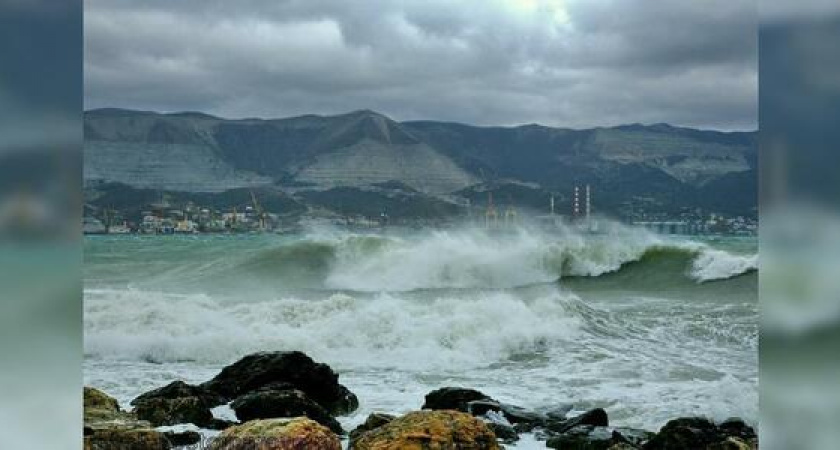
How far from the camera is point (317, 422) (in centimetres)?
402

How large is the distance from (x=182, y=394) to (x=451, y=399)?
1534 mm

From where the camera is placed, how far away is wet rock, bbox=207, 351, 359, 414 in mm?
5496

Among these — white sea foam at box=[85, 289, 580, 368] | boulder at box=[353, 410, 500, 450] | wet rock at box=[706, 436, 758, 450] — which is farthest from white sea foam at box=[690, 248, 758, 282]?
boulder at box=[353, 410, 500, 450]

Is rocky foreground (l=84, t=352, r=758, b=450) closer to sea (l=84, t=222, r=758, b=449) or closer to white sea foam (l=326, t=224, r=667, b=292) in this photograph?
sea (l=84, t=222, r=758, b=449)

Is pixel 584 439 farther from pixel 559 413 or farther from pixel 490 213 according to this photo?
pixel 490 213

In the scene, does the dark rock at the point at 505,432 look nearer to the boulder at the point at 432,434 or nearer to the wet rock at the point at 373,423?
the wet rock at the point at 373,423

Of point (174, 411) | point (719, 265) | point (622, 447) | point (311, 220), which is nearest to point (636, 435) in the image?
point (622, 447)

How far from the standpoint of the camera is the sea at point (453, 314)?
714 centimetres

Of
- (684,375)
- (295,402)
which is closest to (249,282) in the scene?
(684,375)

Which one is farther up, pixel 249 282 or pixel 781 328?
pixel 781 328

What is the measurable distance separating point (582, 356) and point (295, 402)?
13.3 feet

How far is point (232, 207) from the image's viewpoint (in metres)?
17.9

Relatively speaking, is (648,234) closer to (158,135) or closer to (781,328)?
(158,135)

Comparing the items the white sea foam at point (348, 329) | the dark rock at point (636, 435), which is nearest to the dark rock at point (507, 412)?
the dark rock at point (636, 435)
